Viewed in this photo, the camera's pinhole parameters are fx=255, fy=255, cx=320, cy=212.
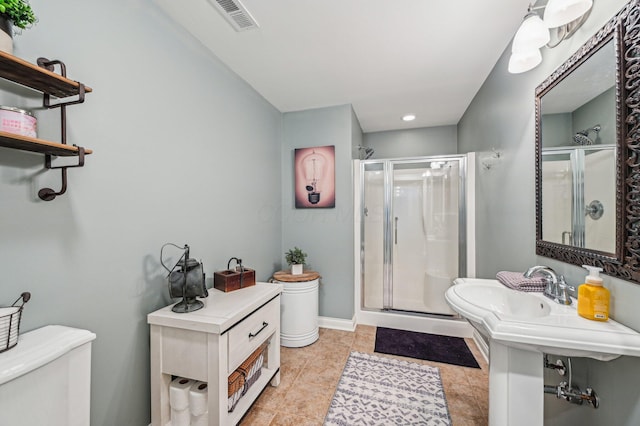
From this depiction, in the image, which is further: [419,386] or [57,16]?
[419,386]

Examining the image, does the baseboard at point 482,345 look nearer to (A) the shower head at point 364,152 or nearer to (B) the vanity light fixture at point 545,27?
(B) the vanity light fixture at point 545,27

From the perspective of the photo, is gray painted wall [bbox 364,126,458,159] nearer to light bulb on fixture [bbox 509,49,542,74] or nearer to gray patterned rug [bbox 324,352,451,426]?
light bulb on fixture [bbox 509,49,542,74]

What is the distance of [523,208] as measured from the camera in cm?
165

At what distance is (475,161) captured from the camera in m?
2.62

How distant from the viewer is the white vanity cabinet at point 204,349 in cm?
125

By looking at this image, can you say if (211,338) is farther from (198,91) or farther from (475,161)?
(475,161)

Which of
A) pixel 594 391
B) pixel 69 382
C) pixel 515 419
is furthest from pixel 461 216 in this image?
pixel 69 382

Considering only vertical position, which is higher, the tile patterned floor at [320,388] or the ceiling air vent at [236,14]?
the ceiling air vent at [236,14]

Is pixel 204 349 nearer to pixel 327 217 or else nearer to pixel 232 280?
pixel 232 280

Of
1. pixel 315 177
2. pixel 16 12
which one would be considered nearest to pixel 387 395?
pixel 315 177

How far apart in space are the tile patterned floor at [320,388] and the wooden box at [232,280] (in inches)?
30.8

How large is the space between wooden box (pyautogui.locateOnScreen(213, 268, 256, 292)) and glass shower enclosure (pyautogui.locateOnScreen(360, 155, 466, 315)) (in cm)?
152

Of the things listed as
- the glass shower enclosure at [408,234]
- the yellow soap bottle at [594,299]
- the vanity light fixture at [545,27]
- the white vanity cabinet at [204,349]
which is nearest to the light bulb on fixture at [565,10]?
the vanity light fixture at [545,27]

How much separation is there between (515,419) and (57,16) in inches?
94.5
